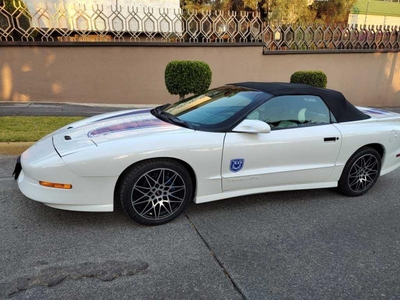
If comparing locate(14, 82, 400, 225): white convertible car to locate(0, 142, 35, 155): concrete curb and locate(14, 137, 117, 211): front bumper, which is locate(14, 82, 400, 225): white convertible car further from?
locate(0, 142, 35, 155): concrete curb

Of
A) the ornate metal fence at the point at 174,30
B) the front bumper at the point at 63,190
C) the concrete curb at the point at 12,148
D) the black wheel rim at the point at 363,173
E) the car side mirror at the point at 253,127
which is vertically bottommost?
the concrete curb at the point at 12,148

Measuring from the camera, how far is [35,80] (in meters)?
9.34

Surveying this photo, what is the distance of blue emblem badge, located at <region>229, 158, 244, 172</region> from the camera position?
3208 mm

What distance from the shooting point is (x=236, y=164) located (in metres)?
3.23

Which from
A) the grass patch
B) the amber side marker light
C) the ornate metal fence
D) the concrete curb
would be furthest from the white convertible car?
the ornate metal fence

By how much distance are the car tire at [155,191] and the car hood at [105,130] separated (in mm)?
360

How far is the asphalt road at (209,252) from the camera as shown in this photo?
7.55 feet

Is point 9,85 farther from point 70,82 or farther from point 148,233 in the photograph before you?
point 148,233

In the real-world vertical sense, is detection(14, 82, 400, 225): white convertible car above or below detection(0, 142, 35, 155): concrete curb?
above

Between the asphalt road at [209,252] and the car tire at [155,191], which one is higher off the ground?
the car tire at [155,191]

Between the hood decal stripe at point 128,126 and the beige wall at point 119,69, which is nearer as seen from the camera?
the hood decal stripe at point 128,126

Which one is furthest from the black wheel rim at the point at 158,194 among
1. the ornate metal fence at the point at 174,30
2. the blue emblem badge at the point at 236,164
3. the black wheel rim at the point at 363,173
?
the ornate metal fence at the point at 174,30

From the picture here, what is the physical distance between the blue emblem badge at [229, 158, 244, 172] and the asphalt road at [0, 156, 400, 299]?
1.71ft

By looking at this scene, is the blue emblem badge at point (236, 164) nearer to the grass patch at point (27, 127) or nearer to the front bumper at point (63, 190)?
the front bumper at point (63, 190)
